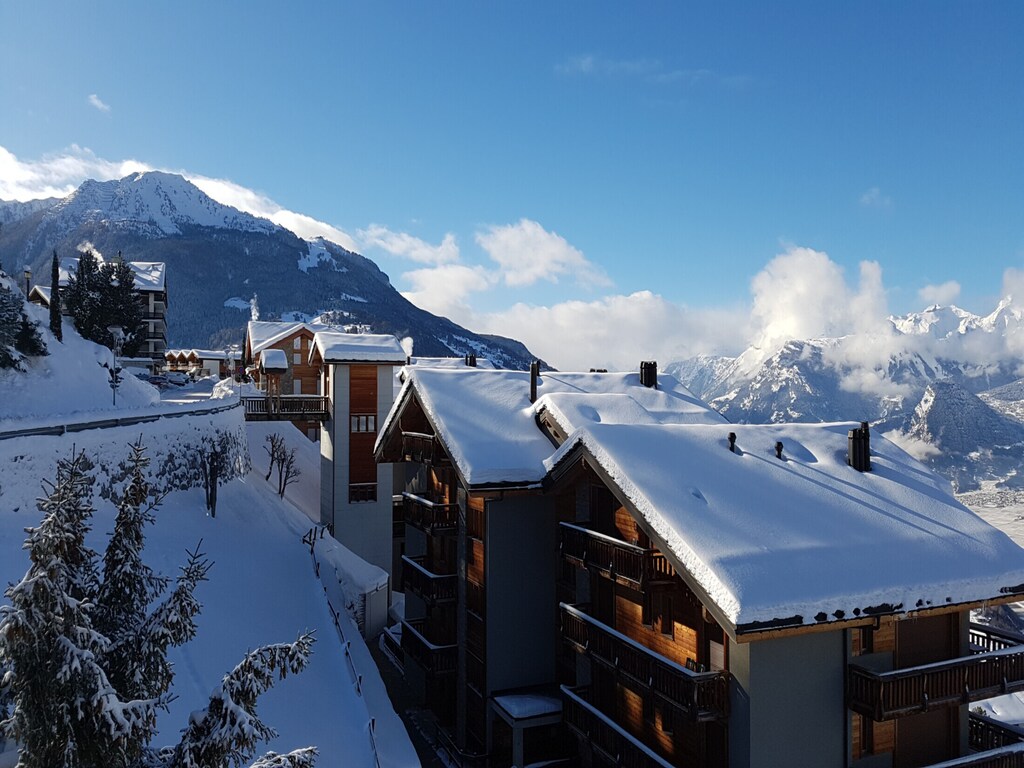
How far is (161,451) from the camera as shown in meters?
25.0

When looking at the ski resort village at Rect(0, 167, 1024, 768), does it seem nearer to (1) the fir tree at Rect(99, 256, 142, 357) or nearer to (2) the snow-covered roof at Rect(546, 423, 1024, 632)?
(2) the snow-covered roof at Rect(546, 423, 1024, 632)

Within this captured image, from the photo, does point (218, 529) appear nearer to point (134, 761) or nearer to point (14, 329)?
point (14, 329)

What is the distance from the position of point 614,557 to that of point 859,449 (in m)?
6.97

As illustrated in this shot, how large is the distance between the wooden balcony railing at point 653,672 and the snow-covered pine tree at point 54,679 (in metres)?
9.73

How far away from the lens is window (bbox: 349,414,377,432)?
42312 mm

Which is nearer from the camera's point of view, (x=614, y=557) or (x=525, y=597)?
(x=614, y=557)

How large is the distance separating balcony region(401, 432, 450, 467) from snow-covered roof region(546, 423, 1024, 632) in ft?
23.0

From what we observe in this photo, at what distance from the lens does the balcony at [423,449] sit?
2378 centimetres

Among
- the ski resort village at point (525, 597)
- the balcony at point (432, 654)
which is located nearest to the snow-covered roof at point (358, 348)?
the ski resort village at point (525, 597)

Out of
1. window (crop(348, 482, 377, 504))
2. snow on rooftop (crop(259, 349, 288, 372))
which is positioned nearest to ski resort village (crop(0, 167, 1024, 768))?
window (crop(348, 482, 377, 504))

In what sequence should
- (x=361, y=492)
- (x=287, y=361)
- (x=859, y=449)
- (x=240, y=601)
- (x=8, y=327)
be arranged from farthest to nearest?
(x=287, y=361) → (x=361, y=492) → (x=8, y=327) → (x=240, y=601) → (x=859, y=449)

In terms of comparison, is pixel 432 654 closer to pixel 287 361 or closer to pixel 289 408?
pixel 289 408

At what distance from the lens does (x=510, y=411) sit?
74.5ft

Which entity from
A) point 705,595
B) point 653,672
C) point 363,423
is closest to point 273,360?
point 363,423
